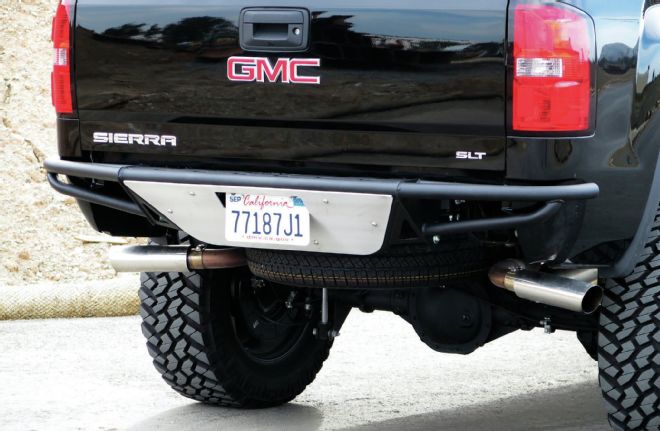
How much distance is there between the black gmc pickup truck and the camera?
158 inches

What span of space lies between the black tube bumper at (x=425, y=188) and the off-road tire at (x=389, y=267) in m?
0.27

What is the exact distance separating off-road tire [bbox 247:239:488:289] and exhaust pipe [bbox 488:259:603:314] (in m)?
0.12

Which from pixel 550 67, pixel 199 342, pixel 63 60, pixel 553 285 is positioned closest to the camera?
pixel 550 67

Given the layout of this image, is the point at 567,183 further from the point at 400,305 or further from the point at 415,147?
the point at 400,305

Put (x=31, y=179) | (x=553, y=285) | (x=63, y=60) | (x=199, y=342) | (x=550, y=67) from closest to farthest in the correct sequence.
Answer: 1. (x=550, y=67)
2. (x=553, y=285)
3. (x=63, y=60)
4. (x=199, y=342)
5. (x=31, y=179)

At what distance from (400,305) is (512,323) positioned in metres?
0.41

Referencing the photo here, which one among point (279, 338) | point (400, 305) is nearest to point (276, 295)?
point (279, 338)

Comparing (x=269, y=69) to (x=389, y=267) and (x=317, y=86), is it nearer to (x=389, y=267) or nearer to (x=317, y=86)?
(x=317, y=86)

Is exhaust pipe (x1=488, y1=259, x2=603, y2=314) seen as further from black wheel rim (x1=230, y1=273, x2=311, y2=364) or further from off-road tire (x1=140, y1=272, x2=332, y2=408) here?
off-road tire (x1=140, y1=272, x2=332, y2=408)

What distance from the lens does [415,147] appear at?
4.15m

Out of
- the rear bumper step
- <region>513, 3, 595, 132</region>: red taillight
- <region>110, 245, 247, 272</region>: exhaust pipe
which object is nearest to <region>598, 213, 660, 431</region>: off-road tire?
the rear bumper step

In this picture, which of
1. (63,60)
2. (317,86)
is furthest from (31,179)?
(317,86)

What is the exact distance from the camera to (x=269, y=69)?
429 centimetres

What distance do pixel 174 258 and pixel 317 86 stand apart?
91 cm
